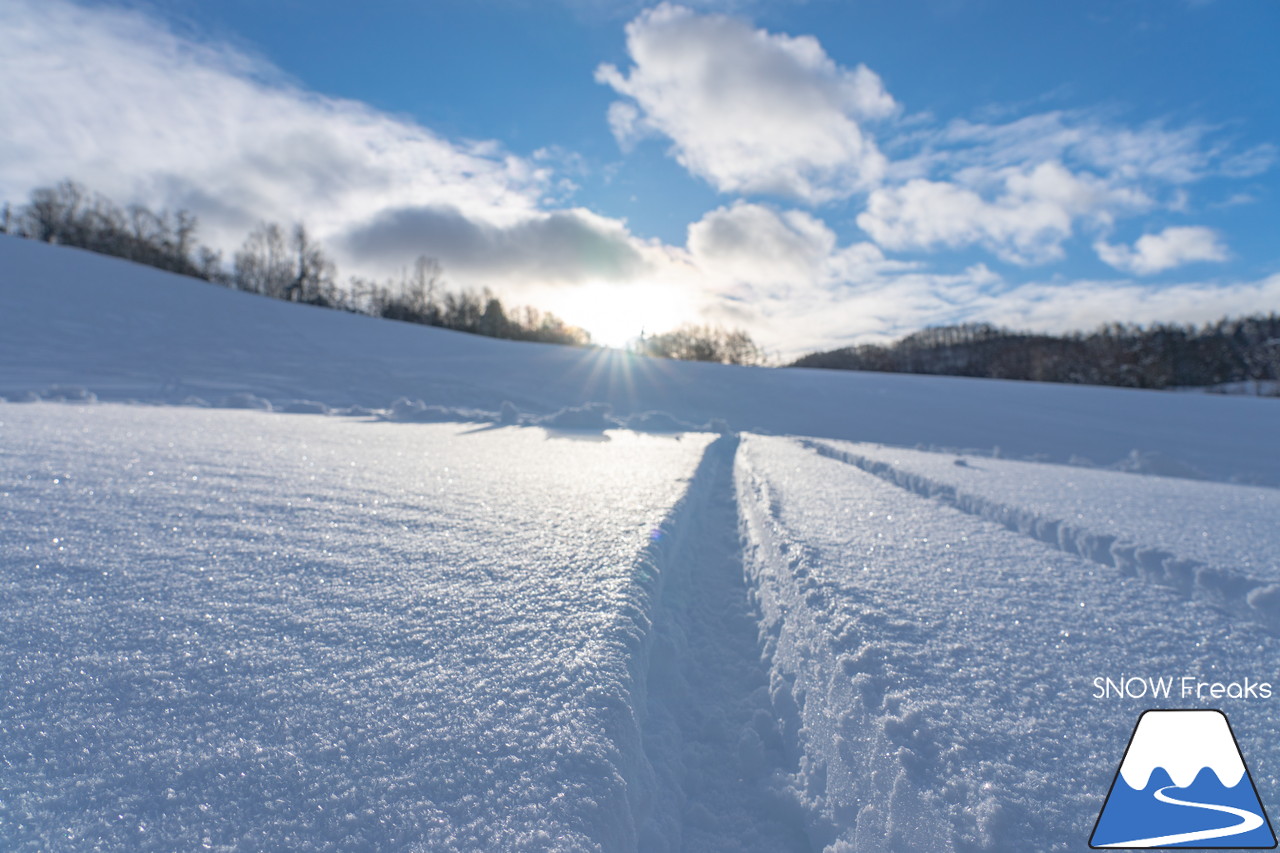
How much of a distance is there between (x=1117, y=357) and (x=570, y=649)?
52.2 meters

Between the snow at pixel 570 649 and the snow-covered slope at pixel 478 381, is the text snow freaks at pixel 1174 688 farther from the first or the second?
the snow-covered slope at pixel 478 381

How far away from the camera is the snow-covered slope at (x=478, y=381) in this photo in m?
8.01

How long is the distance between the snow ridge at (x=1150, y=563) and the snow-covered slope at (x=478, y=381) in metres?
5.21

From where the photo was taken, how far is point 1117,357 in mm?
39438

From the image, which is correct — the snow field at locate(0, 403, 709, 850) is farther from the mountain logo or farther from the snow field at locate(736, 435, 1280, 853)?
the mountain logo

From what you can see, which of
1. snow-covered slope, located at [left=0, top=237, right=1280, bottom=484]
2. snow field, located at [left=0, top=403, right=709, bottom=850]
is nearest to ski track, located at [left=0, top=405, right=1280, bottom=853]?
snow field, located at [left=0, top=403, right=709, bottom=850]

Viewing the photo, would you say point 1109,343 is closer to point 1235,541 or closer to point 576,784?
point 1235,541

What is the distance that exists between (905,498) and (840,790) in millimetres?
2509

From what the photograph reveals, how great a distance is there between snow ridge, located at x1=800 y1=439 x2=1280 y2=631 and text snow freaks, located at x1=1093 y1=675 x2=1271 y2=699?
0.55 metres

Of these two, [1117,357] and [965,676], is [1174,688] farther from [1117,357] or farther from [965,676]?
[1117,357]

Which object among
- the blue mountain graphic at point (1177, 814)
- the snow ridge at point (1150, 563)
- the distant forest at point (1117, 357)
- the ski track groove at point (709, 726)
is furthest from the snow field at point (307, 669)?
the distant forest at point (1117, 357)

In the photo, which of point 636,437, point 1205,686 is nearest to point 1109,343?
point 636,437

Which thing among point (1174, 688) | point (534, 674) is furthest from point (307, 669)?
point (1174, 688)

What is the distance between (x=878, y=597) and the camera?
1.72 metres
